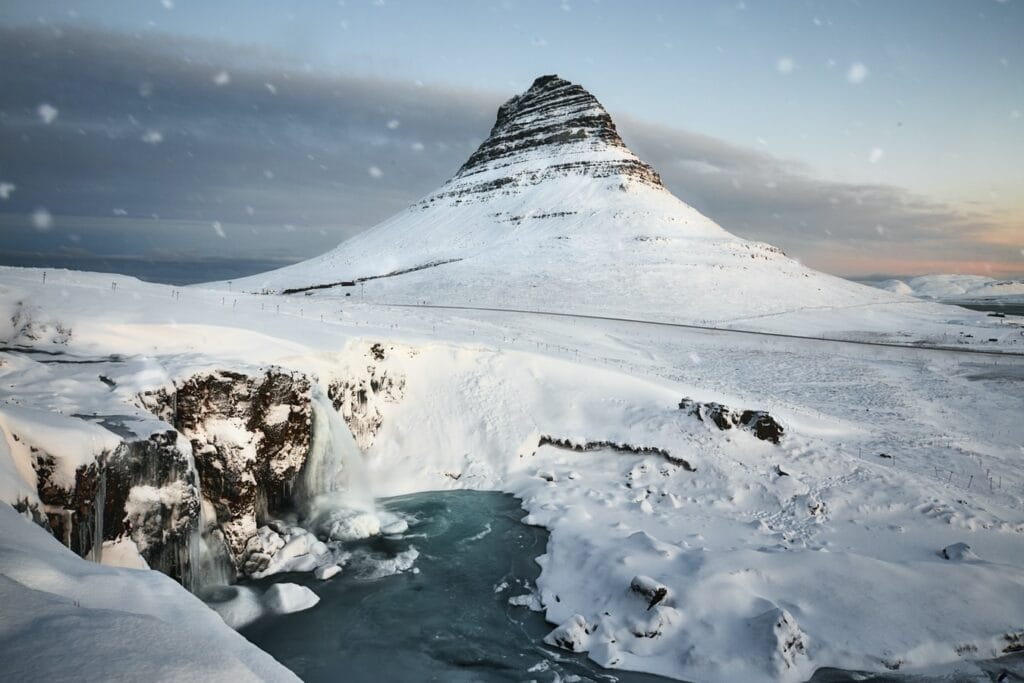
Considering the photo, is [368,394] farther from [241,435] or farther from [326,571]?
[326,571]

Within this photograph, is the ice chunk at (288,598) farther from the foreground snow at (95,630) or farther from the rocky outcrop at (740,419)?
the rocky outcrop at (740,419)

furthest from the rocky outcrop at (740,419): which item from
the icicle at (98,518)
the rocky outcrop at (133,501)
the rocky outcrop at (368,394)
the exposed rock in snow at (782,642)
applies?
the icicle at (98,518)

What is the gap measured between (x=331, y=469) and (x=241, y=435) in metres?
2.98

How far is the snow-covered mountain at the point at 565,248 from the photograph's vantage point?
6119cm

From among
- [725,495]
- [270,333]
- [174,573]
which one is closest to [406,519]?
[174,573]

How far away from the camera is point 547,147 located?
5576 inches

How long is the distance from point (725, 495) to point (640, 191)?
10741 cm

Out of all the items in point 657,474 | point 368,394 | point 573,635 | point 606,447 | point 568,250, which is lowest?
point 573,635

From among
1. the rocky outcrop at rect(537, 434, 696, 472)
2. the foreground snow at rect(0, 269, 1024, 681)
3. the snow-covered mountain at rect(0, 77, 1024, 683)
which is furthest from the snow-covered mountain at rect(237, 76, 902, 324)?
the rocky outcrop at rect(537, 434, 696, 472)

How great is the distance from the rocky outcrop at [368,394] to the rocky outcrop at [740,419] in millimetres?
10947

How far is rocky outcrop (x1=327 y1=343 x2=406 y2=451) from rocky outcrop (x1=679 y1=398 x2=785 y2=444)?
10.9m

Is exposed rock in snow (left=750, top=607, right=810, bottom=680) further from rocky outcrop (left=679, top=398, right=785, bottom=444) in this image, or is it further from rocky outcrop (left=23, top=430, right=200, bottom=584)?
rocky outcrop (left=23, top=430, right=200, bottom=584)

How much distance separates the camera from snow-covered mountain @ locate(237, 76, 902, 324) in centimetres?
6119

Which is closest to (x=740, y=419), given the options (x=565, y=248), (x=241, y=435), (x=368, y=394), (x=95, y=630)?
(x=368, y=394)
